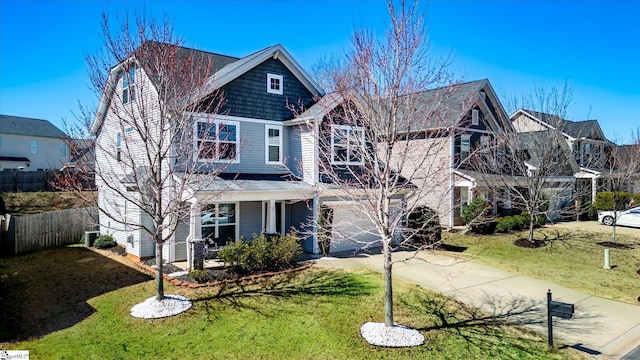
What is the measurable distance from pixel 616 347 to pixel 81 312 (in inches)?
468

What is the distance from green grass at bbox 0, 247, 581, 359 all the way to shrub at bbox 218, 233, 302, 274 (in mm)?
828

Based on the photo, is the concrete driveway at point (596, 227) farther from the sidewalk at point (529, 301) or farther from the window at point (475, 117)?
the sidewalk at point (529, 301)

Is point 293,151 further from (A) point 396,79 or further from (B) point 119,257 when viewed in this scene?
(A) point 396,79

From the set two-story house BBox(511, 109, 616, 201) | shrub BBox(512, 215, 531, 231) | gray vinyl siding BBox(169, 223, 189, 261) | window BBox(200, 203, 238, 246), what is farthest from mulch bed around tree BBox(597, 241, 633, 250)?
gray vinyl siding BBox(169, 223, 189, 261)

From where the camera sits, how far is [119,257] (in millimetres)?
15125

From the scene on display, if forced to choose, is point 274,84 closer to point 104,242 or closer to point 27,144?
point 104,242

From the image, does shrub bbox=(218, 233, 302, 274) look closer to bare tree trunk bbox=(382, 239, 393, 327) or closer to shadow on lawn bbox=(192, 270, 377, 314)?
shadow on lawn bbox=(192, 270, 377, 314)

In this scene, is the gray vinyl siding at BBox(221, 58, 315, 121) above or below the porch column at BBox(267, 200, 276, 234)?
above

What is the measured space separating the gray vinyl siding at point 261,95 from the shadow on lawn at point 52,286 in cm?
695

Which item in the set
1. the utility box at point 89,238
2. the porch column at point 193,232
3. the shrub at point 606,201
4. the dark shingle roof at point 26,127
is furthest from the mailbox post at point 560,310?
the dark shingle roof at point 26,127

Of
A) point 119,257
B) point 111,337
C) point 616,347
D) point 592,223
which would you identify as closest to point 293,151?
point 119,257

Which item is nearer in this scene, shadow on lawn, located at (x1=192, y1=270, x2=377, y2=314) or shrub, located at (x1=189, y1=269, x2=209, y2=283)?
shadow on lawn, located at (x1=192, y1=270, x2=377, y2=314)

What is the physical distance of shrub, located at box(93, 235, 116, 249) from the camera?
1673cm

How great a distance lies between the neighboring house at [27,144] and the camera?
39.4m
